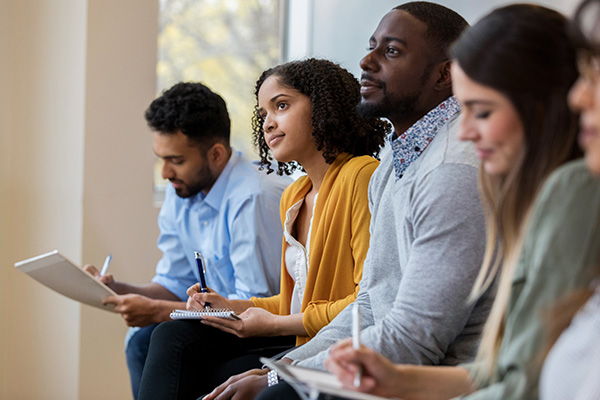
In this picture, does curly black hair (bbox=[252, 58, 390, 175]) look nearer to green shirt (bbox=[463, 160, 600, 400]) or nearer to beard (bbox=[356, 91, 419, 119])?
beard (bbox=[356, 91, 419, 119])

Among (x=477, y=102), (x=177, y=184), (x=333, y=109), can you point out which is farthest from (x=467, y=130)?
(x=177, y=184)

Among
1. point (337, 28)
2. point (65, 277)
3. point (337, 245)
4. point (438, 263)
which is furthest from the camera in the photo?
point (337, 28)

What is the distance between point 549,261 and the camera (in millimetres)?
864

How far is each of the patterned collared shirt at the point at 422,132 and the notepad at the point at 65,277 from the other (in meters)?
1.01

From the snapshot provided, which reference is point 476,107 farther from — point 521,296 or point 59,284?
point 59,284

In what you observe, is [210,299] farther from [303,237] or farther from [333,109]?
[333,109]

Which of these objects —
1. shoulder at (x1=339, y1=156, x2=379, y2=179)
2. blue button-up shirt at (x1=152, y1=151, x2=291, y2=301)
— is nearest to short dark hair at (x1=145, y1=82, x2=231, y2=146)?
blue button-up shirt at (x1=152, y1=151, x2=291, y2=301)

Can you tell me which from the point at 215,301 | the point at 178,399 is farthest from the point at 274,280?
the point at 178,399

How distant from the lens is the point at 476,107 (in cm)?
100

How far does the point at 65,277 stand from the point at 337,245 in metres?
0.82

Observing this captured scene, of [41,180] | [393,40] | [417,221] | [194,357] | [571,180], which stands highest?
[393,40]

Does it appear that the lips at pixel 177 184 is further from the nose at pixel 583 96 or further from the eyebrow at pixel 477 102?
the nose at pixel 583 96

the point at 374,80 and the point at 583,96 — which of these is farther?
the point at 374,80

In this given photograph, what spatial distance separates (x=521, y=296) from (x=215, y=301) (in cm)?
117
